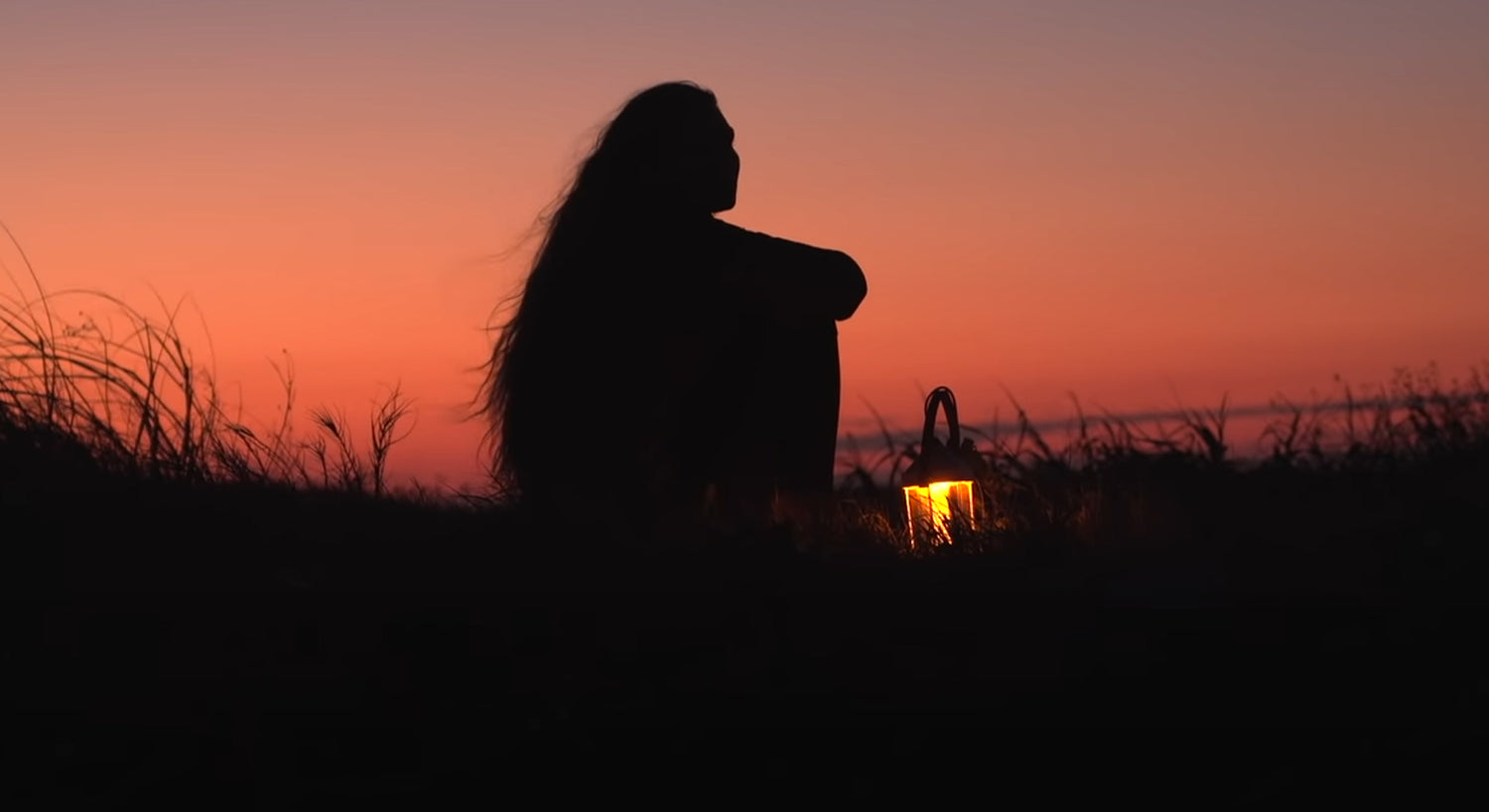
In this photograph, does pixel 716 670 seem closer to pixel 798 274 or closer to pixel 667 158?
pixel 798 274

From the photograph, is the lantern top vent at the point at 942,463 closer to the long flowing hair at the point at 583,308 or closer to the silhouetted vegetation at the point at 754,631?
the silhouetted vegetation at the point at 754,631

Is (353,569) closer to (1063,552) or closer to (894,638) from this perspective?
(894,638)

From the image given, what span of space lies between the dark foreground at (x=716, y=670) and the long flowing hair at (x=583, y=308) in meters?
1.86

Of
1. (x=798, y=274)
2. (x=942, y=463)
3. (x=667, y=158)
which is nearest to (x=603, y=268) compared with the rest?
(x=667, y=158)

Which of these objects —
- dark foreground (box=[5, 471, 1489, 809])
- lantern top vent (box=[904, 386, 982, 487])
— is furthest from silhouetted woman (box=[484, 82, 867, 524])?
dark foreground (box=[5, 471, 1489, 809])

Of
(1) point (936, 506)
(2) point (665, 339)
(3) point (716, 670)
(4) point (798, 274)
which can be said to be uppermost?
(4) point (798, 274)

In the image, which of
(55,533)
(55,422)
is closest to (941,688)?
(55,533)

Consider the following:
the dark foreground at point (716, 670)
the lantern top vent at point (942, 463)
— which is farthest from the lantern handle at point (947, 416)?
the dark foreground at point (716, 670)

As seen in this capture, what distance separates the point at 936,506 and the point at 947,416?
2.18ft

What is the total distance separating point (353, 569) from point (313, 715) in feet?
3.18

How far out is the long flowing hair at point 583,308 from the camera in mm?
6629

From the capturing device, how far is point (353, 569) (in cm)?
451

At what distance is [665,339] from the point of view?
6.57m

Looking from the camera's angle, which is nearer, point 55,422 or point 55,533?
point 55,533
